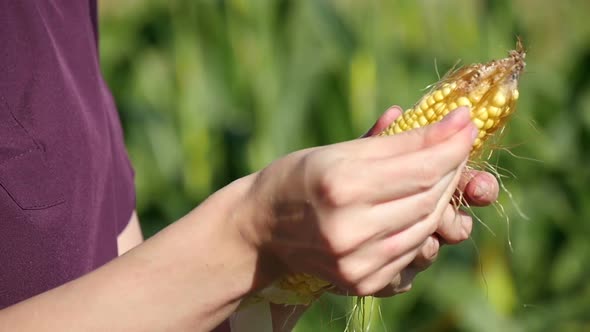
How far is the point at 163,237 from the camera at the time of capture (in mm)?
665

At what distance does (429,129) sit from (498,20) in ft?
5.98

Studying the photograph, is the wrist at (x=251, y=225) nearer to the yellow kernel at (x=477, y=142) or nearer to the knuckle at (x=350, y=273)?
the knuckle at (x=350, y=273)

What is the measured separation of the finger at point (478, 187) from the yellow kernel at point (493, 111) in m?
0.06

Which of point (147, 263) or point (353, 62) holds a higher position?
point (147, 263)

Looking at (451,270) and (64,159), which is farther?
(451,270)

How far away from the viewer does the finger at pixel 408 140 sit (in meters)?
0.62

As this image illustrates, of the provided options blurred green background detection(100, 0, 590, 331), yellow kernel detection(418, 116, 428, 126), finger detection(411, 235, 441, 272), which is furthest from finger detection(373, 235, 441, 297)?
blurred green background detection(100, 0, 590, 331)

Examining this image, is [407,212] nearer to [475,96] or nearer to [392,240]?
[392,240]

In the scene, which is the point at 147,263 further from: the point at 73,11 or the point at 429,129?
the point at 73,11

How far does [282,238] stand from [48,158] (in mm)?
263

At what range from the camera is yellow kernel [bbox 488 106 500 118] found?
0.81 m

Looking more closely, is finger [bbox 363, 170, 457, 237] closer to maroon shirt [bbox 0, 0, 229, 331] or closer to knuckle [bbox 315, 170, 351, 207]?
knuckle [bbox 315, 170, 351, 207]

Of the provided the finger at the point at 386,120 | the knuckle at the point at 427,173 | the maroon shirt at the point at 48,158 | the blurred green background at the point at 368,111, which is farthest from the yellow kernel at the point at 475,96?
the blurred green background at the point at 368,111

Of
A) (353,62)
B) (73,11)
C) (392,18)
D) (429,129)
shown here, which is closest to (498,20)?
(392,18)
